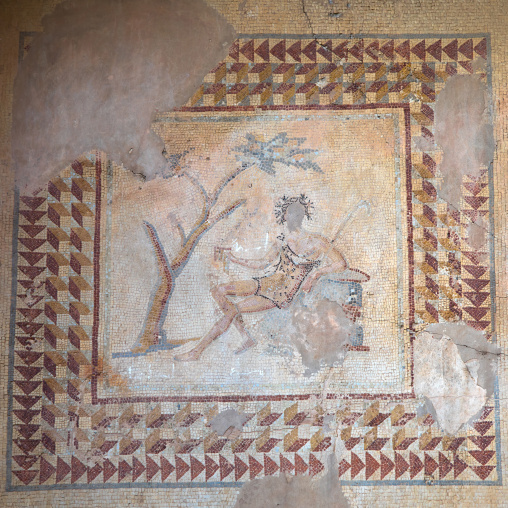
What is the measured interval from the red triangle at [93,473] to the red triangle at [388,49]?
325 centimetres

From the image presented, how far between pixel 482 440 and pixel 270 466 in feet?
4.45

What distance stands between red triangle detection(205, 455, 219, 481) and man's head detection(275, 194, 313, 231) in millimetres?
1547

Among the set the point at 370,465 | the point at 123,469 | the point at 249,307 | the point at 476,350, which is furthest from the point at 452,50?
the point at 123,469

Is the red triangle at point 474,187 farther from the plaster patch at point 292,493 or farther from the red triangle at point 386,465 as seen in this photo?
the plaster patch at point 292,493

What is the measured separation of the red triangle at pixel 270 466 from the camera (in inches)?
118

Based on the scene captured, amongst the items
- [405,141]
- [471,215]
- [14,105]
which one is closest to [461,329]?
[471,215]

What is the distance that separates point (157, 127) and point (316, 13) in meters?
1.32

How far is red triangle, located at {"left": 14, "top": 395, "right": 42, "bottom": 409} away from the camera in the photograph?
301cm

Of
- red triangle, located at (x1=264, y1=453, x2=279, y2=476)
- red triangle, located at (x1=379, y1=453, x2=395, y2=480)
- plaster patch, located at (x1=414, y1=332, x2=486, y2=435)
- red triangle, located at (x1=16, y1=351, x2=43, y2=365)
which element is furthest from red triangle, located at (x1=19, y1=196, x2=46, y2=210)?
red triangle, located at (x1=379, y1=453, x2=395, y2=480)

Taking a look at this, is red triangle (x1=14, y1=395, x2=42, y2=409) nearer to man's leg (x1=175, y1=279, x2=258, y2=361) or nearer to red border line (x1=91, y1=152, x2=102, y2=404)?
red border line (x1=91, y1=152, x2=102, y2=404)

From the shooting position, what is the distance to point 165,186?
3.15 metres

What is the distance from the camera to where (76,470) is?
298 centimetres

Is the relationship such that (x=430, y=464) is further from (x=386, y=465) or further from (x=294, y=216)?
(x=294, y=216)

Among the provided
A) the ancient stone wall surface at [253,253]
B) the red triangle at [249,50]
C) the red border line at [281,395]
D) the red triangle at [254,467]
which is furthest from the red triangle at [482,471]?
the red triangle at [249,50]
